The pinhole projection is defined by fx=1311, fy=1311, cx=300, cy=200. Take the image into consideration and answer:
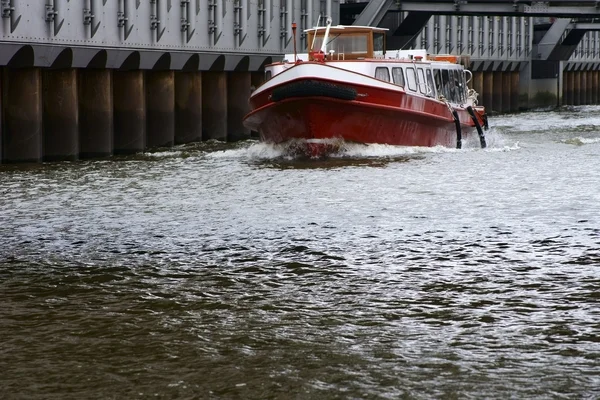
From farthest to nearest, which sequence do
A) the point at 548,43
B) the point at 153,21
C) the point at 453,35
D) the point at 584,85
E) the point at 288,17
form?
1. the point at 584,85
2. the point at 548,43
3. the point at 453,35
4. the point at 288,17
5. the point at 153,21

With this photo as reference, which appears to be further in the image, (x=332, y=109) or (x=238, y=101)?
(x=238, y=101)

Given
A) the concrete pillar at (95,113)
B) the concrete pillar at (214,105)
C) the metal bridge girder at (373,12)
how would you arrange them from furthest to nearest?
1. the metal bridge girder at (373,12)
2. the concrete pillar at (214,105)
3. the concrete pillar at (95,113)

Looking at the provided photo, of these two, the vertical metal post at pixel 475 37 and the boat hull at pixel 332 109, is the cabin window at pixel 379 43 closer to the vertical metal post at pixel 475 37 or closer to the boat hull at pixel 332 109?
the boat hull at pixel 332 109

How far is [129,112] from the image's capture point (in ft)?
106

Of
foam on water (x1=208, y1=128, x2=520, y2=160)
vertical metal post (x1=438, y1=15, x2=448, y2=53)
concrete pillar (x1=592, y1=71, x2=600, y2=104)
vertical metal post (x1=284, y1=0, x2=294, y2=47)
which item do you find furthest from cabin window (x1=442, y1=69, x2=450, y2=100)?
concrete pillar (x1=592, y1=71, x2=600, y2=104)

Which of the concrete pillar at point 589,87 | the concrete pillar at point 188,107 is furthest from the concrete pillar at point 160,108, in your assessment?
the concrete pillar at point 589,87

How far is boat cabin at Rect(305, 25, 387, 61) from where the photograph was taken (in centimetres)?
3061

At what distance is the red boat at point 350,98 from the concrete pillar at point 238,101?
8847 mm

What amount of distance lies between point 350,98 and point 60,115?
6445 mm

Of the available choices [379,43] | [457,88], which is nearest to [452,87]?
[457,88]

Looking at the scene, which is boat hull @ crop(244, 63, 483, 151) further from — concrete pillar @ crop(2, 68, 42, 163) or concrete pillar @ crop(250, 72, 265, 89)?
concrete pillar @ crop(250, 72, 265, 89)

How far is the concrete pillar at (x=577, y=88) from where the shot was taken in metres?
89.6

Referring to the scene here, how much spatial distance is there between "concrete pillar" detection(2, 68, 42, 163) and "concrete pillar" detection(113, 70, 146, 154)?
14.7 ft

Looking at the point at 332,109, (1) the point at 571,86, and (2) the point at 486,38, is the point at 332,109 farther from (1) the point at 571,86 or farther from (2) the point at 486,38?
(1) the point at 571,86
